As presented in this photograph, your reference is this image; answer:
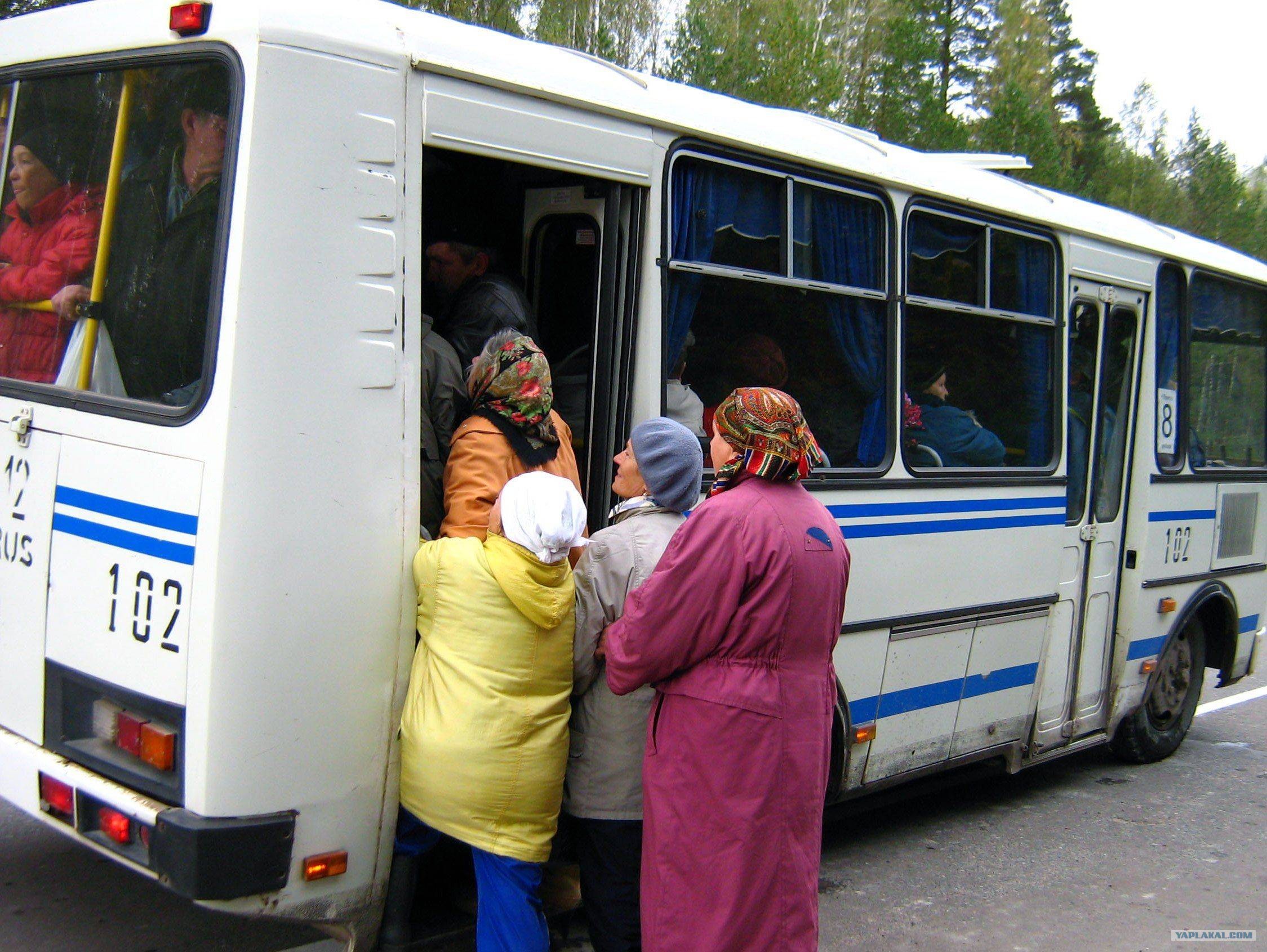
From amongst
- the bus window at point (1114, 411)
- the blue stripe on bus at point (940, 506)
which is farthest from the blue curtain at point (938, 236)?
the bus window at point (1114, 411)

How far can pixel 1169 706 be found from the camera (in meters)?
7.12

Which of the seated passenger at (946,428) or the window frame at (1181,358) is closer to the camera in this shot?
the seated passenger at (946,428)

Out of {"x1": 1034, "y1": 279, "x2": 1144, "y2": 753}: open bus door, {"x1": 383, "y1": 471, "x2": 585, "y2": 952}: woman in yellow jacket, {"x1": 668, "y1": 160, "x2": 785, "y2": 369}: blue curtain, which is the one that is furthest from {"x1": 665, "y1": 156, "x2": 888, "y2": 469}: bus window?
{"x1": 1034, "y1": 279, "x2": 1144, "y2": 753}: open bus door

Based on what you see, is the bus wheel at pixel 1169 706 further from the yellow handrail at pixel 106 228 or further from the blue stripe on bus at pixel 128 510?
the yellow handrail at pixel 106 228

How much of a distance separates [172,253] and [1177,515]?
5377 millimetres

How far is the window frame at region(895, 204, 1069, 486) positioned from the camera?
4.91m

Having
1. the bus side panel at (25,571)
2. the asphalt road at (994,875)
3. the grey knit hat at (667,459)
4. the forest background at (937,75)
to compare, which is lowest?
the asphalt road at (994,875)

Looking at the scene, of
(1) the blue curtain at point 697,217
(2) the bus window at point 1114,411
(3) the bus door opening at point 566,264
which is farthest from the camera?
(2) the bus window at point 1114,411

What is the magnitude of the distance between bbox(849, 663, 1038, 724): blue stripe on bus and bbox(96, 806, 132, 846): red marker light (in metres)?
2.62

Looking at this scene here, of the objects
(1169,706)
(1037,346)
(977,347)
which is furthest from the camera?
(1169,706)

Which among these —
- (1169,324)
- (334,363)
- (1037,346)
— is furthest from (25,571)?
(1169,324)

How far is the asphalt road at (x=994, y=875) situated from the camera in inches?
159

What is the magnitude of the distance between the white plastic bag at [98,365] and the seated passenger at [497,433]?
91 centimetres

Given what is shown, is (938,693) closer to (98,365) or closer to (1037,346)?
(1037,346)
